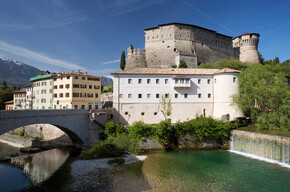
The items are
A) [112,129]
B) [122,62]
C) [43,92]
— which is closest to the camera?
[112,129]

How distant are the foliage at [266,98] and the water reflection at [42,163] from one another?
86.9 ft

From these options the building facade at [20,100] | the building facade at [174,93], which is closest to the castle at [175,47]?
the building facade at [174,93]

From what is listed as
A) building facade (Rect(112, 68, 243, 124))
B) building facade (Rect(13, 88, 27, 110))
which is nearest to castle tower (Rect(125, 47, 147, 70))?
building facade (Rect(112, 68, 243, 124))

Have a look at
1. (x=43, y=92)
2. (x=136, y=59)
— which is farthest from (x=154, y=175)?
(x=136, y=59)

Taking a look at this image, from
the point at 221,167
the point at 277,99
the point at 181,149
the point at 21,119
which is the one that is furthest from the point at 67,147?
the point at 277,99

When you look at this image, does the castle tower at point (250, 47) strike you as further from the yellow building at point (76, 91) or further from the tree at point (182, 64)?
the yellow building at point (76, 91)

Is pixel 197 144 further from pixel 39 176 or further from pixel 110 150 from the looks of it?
pixel 39 176

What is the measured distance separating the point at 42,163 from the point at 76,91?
51.9ft

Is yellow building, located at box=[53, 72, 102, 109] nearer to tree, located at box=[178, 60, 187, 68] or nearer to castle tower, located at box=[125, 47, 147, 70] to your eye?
castle tower, located at box=[125, 47, 147, 70]

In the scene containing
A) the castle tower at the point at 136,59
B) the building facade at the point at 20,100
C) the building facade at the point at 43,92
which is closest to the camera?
the building facade at the point at 43,92

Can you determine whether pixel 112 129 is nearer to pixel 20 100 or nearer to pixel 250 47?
pixel 20 100

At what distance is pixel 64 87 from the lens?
3366 cm

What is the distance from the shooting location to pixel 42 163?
64.4 ft

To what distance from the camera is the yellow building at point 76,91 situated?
107ft
